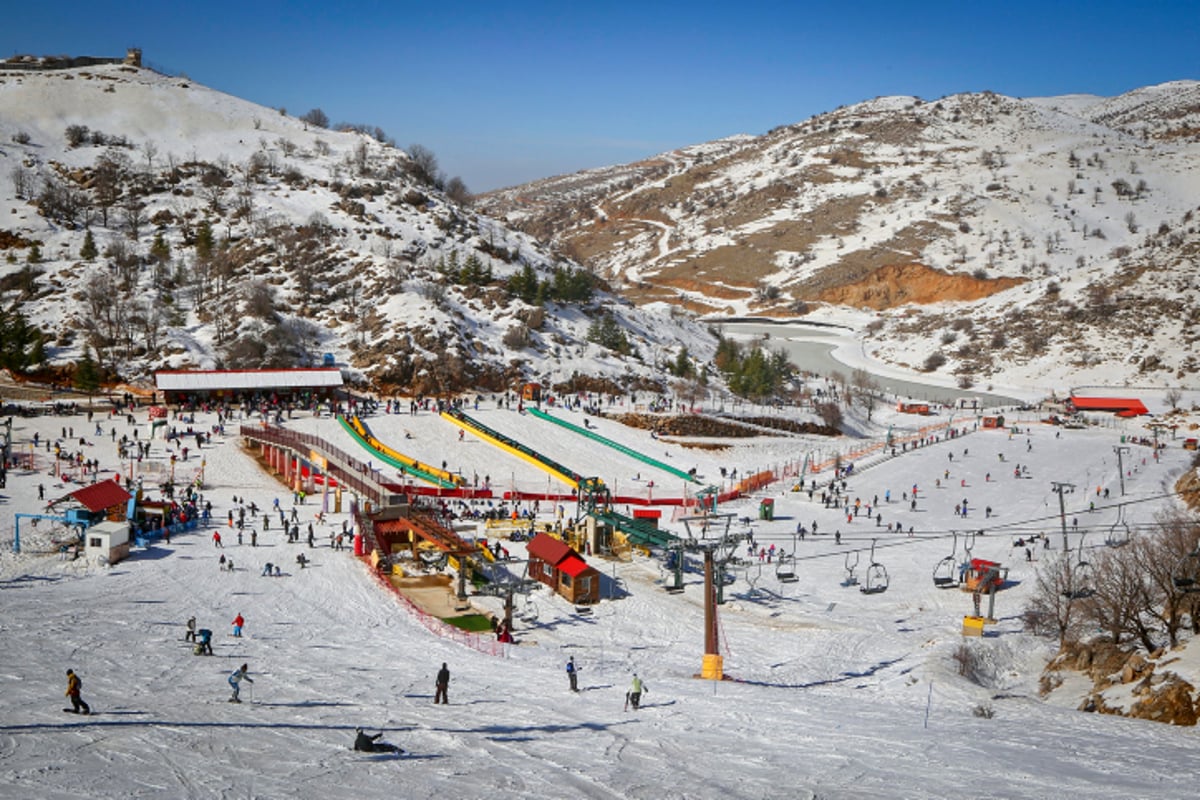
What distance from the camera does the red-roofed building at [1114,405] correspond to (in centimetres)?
8031

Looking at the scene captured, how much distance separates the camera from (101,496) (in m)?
34.4

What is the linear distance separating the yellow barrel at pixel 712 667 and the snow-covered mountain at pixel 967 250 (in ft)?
272

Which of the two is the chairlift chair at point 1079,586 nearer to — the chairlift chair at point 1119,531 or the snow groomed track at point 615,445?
the chairlift chair at point 1119,531

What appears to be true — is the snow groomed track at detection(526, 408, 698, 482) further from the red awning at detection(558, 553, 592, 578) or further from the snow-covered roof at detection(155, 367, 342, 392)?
the red awning at detection(558, 553, 592, 578)

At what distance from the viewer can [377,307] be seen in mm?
74625

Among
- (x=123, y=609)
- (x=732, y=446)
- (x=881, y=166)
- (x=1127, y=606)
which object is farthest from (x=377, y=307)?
(x=881, y=166)

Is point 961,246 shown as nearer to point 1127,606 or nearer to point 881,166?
point 881,166

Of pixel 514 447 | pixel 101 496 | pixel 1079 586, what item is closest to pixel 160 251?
pixel 514 447

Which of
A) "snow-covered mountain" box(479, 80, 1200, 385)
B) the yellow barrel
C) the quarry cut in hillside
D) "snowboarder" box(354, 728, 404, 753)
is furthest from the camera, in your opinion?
the quarry cut in hillside

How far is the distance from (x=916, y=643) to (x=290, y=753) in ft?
68.1


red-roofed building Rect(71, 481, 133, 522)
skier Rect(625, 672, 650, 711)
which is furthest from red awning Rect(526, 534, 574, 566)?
red-roofed building Rect(71, 481, 133, 522)

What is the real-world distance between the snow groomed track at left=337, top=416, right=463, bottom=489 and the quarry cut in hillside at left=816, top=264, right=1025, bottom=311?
102454 millimetres

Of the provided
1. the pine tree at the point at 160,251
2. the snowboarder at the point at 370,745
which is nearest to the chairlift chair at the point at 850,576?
the snowboarder at the point at 370,745

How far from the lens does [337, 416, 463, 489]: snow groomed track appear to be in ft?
157
